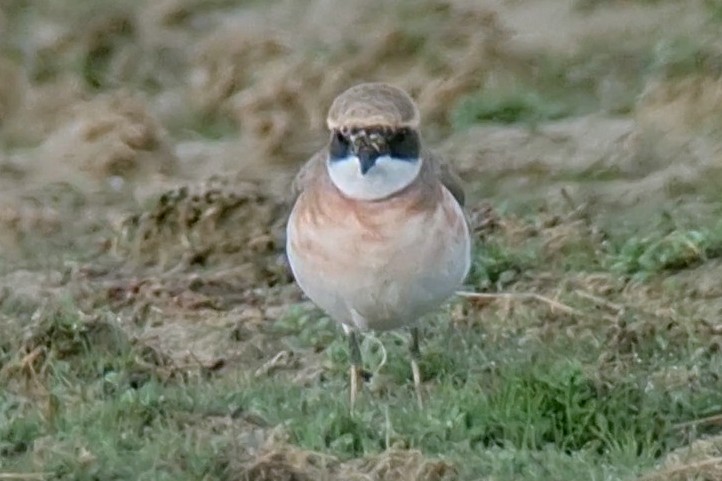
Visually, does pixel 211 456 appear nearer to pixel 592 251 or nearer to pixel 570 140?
pixel 592 251

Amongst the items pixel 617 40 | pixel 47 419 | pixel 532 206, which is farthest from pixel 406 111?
pixel 617 40

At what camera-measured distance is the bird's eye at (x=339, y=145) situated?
6.55 meters

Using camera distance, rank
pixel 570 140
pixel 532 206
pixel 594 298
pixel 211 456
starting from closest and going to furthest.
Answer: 1. pixel 211 456
2. pixel 594 298
3. pixel 532 206
4. pixel 570 140

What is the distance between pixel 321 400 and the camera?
22.4 feet

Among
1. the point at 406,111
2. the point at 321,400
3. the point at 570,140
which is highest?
the point at 406,111

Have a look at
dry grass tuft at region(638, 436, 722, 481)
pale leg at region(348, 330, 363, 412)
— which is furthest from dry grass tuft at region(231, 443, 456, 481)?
pale leg at region(348, 330, 363, 412)

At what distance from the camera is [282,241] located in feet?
30.5

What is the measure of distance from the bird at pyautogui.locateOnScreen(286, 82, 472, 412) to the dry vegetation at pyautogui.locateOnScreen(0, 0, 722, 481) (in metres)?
0.39

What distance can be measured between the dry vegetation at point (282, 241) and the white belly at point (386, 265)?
1.14ft

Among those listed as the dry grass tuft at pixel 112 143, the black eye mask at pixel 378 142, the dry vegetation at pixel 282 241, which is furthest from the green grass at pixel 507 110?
the black eye mask at pixel 378 142

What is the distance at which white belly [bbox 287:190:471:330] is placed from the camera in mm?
6605

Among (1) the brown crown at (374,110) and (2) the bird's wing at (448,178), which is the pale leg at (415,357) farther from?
(1) the brown crown at (374,110)

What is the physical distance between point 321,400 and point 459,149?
3971 mm

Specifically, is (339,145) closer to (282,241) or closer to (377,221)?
(377,221)
